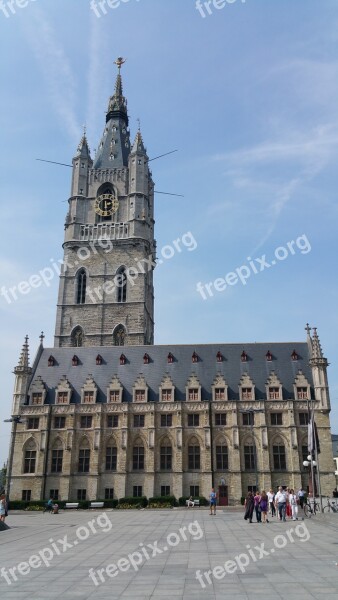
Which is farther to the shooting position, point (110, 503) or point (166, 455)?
point (166, 455)

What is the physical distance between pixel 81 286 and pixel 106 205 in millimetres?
14950

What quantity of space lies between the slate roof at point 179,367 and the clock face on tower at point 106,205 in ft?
91.9

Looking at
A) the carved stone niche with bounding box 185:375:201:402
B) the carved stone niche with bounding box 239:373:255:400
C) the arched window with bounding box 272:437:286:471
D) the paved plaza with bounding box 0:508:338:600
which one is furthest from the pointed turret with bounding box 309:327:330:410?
the paved plaza with bounding box 0:508:338:600

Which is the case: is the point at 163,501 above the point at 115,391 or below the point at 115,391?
below

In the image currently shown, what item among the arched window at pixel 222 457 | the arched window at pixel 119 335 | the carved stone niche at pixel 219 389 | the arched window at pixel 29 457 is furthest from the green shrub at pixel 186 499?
the arched window at pixel 119 335

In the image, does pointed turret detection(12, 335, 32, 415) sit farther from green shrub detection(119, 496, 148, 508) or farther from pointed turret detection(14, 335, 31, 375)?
green shrub detection(119, 496, 148, 508)

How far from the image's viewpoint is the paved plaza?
1062 centimetres

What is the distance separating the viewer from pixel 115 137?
8494 cm

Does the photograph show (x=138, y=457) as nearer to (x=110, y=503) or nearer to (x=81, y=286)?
(x=110, y=503)

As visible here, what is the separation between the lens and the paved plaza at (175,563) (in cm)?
1062

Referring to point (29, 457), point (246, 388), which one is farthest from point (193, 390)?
point (29, 457)

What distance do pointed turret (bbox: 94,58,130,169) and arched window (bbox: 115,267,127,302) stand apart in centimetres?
2046

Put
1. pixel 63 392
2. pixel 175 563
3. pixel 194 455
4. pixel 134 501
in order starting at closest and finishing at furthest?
pixel 175 563 → pixel 134 501 → pixel 194 455 → pixel 63 392

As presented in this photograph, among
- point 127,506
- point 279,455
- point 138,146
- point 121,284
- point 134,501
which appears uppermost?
point 138,146
